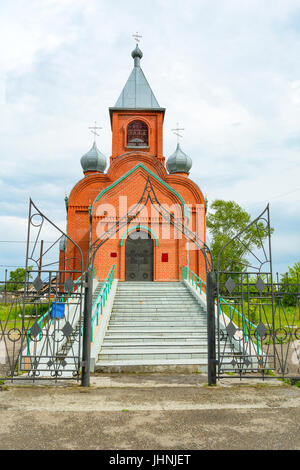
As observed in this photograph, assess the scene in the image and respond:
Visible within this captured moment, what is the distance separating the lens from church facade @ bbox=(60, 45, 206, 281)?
15516 mm

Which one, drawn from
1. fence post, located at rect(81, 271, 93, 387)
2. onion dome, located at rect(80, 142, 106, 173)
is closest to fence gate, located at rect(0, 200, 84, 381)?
fence post, located at rect(81, 271, 93, 387)

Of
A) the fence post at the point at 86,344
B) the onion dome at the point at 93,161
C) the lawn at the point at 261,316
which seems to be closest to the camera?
the fence post at the point at 86,344

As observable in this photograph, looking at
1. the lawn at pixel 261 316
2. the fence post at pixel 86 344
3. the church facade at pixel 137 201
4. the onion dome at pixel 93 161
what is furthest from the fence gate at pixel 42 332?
the onion dome at pixel 93 161

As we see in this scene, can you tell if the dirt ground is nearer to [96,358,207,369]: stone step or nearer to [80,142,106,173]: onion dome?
[96,358,207,369]: stone step

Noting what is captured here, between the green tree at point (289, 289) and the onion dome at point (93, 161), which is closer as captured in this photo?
the green tree at point (289, 289)

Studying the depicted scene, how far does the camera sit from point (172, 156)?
20.9 m

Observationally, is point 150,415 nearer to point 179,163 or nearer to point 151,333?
point 151,333

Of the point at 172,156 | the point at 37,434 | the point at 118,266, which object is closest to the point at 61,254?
the point at 118,266

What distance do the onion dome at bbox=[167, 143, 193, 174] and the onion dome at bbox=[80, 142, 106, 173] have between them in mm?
3913

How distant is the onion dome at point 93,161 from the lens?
2091cm

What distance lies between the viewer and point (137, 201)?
51.7 ft

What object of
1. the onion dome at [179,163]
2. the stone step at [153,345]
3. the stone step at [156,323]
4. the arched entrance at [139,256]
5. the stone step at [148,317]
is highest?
the onion dome at [179,163]

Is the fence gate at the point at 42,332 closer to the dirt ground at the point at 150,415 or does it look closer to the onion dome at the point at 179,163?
the dirt ground at the point at 150,415
